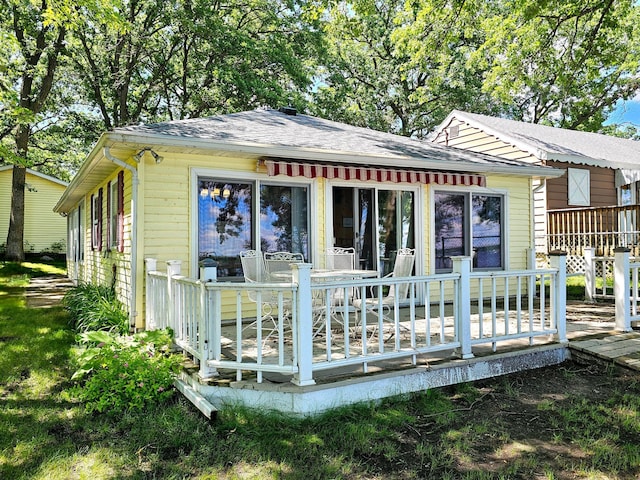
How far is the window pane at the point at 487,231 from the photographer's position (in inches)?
324

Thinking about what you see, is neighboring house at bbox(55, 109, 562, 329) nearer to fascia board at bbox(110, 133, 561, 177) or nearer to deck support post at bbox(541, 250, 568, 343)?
fascia board at bbox(110, 133, 561, 177)

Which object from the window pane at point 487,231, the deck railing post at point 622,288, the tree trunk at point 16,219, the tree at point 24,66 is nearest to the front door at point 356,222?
the window pane at point 487,231

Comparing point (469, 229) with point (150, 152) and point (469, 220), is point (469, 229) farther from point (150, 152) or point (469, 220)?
point (150, 152)

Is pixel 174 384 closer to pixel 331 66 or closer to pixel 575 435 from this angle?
pixel 575 435

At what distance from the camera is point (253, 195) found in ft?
20.9

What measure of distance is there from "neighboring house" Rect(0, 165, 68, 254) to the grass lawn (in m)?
21.1

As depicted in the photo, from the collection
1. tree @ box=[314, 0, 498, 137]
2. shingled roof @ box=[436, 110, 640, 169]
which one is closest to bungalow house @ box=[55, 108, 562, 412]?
shingled roof @ box=[436, 110, 640, 169]

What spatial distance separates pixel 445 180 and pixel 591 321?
2856 millimetres

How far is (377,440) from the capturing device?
3.21m

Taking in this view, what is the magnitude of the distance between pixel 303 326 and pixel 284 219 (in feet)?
10.8

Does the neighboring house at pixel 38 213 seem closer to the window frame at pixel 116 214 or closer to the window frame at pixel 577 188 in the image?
the window frame at pixel 116 214

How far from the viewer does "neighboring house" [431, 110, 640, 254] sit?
11477 mm

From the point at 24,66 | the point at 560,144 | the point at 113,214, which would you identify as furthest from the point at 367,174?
the point at 24,66

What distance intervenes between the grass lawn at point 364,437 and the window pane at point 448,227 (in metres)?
3.64
